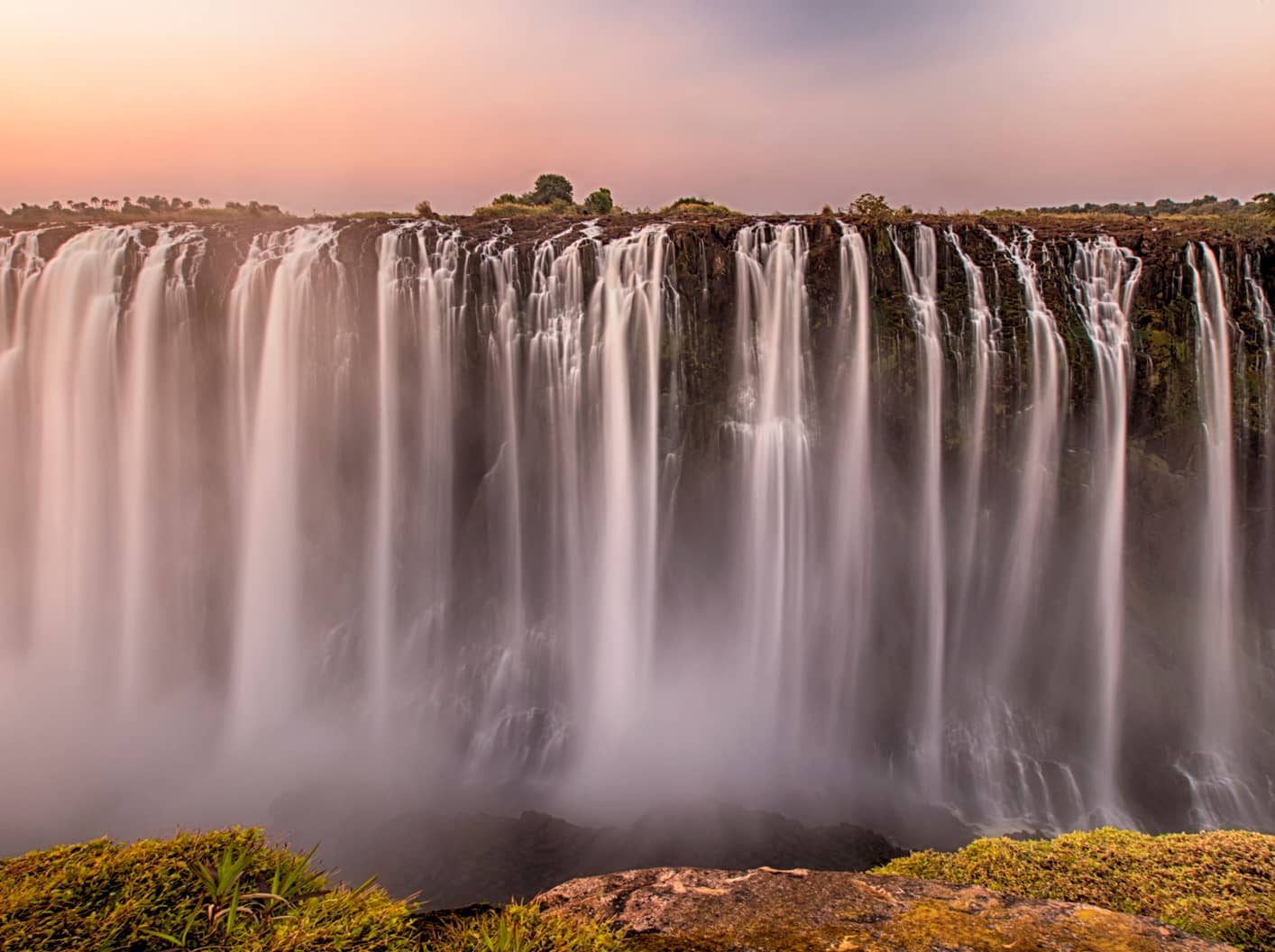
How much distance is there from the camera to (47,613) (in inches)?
558

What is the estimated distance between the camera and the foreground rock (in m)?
3.04

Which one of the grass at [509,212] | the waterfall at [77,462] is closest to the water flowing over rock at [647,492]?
the waterfall at [77,462]

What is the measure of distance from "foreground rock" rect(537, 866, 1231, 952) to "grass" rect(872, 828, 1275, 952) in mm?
654

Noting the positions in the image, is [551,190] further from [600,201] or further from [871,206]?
[871,206]

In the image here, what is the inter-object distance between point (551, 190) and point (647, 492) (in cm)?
2037

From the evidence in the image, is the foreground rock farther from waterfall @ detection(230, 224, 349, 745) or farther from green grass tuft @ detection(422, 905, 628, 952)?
waterfall @ detection(230, 224, 349, 745)

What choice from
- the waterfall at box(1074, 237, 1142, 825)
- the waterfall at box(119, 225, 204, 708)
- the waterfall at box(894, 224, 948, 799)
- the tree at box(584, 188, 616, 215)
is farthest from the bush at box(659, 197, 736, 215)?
the waterfall at box(119, 225, 204, 708)

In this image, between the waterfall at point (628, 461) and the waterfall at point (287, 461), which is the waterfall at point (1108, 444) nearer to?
the waterfall at point (628, 461)

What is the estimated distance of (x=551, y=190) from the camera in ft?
95.6

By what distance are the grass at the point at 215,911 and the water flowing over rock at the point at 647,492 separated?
11.5 metres

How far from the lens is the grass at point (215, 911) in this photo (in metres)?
2.27

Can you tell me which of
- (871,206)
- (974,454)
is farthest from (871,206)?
(974,454)

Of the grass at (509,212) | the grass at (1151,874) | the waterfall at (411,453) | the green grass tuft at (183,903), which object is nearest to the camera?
the green grass tuft at (183,903)

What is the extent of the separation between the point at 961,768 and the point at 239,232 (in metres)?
20.8
